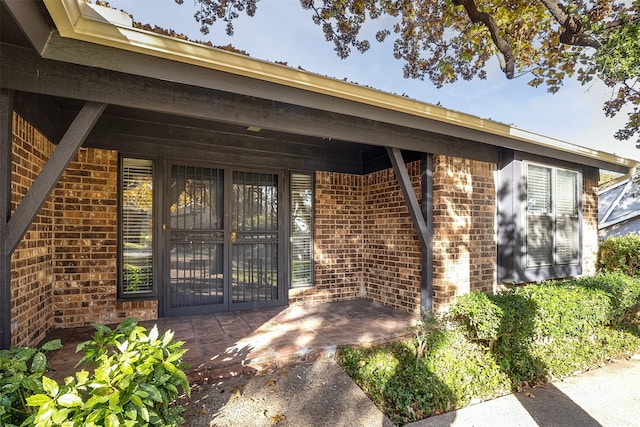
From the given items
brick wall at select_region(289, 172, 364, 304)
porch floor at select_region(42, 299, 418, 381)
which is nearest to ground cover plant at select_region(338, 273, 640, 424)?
porch floor at select_region(42, 299, 418, 381)

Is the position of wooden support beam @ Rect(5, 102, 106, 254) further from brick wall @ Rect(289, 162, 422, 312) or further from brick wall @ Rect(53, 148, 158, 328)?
brick wall @ Rect(289, 162, 422, 312)

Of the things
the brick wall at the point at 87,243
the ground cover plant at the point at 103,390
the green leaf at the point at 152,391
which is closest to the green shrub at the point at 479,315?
the ground cover plant at the point at 103,390

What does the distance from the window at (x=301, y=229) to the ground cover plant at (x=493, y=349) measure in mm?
1871

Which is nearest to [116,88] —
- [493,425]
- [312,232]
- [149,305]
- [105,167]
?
[105,167]

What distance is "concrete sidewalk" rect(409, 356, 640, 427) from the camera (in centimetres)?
239

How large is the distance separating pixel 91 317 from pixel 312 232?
9.62 ft

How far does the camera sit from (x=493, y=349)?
3281 mm

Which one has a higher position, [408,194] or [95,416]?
[408,194]

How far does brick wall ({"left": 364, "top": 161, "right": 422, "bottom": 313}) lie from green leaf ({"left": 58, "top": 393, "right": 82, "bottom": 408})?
3663 mm

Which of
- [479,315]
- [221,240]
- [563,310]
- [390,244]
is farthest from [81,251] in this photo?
[563,310]

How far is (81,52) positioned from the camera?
2102mm

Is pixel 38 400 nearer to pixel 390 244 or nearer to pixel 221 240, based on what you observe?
pixel 221 240

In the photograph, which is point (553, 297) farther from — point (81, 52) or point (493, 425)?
point (81, 52)

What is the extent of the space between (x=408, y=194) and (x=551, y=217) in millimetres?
2660
